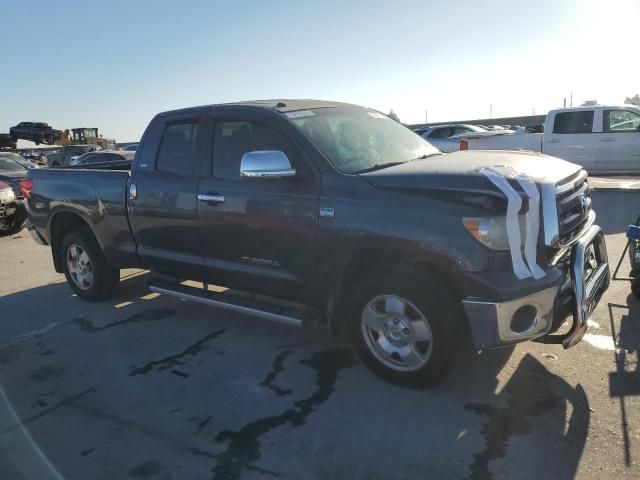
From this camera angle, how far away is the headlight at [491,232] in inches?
120

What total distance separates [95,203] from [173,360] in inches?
81.3

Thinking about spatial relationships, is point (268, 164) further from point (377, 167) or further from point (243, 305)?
point (243, 305)

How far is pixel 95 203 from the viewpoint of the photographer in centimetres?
533

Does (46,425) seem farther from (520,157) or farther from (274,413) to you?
(520,157)

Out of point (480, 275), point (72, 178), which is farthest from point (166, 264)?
point (480, 275)

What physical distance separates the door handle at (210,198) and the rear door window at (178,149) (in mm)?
291

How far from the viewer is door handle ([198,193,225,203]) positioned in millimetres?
4227

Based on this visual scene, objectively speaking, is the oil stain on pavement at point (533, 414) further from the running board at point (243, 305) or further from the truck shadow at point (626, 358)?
the running board at point (243, 305)

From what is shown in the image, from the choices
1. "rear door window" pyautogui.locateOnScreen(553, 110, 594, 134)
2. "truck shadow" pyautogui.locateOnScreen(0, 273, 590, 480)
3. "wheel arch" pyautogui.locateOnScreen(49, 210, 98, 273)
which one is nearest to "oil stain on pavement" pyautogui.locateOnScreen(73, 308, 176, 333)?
"truck shadow" pyautogui.locateOnScreen(0, 273, 590, 480)

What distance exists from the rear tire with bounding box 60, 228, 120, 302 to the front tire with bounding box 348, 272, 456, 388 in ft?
10.4

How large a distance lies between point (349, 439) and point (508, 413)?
991mm

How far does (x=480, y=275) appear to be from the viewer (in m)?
3.08

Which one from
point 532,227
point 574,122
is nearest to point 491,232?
point 532,227

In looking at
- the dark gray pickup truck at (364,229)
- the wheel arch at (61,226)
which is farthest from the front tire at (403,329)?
the wheel arch at (61,226)
